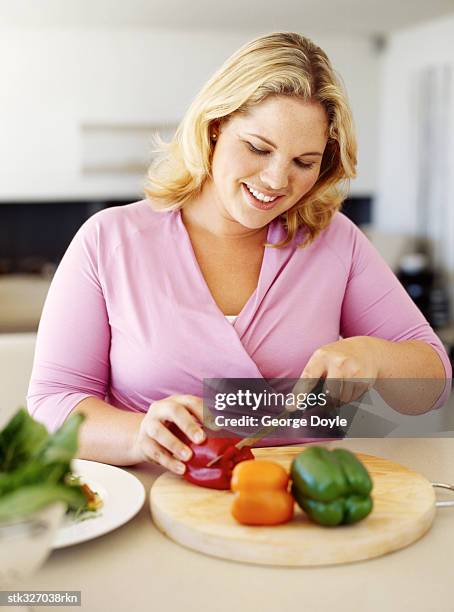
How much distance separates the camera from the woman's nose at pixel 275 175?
52.2 inches

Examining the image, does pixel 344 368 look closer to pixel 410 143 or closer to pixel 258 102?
pixel 258 102

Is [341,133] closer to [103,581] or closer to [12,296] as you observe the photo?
[103,581]

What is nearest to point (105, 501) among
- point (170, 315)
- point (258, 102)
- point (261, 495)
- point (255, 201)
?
point (261, 495)

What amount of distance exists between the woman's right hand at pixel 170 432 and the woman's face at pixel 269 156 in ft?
1.40

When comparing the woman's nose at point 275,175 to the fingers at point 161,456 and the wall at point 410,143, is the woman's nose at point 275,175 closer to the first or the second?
the fingers at point 161,456

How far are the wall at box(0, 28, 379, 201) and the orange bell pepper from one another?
4024mm

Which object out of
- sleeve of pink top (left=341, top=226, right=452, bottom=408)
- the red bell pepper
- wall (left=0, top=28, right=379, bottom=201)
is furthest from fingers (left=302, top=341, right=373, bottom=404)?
wall (left=0, top=28, right=379, bottom=201)

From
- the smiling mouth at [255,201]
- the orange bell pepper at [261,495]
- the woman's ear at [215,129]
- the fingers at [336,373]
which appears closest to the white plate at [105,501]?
the orange bell pepper at [261,495]

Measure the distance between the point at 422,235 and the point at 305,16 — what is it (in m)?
1.57

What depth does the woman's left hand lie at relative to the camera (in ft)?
3.95

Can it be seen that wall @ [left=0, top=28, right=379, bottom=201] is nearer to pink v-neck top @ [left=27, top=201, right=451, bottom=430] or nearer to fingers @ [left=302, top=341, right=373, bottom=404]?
pink v-neck top @ [left=27, top=201, right=451, bottom=430]

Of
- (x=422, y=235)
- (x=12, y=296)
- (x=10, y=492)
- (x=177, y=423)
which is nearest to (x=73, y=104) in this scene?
(x=12, y=296)

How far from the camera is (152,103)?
488 centimetres

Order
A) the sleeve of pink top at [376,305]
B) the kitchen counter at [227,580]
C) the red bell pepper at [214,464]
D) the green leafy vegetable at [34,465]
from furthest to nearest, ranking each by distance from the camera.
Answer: the sleeve of pink top at [376,305] < the red bell pepper at [214,464] < the kitchen counter at [227,580] < the green leafy vegetable at [34,465]
